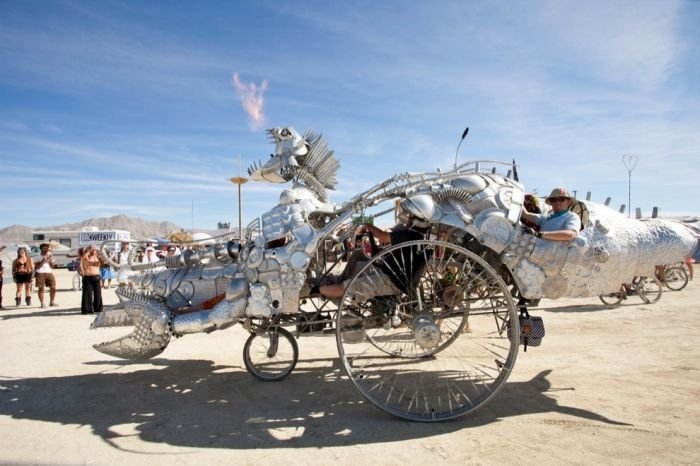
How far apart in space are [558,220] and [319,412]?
3190 mm

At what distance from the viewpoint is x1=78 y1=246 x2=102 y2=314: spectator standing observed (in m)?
10.9

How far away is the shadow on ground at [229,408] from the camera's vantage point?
415cm

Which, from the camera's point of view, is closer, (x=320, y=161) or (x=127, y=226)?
(x=320, y=161)

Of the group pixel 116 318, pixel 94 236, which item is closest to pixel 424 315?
pixel 116 318

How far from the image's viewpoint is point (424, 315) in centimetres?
465

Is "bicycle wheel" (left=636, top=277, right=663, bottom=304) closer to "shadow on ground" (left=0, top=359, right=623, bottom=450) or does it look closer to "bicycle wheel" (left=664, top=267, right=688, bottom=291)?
"bicycle wheel" (left=664, top=267, right=688, bottom=291)

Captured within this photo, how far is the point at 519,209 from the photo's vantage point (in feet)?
15.2

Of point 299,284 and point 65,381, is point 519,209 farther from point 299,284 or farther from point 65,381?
point 65,381

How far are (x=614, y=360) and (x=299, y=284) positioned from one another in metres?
4.63

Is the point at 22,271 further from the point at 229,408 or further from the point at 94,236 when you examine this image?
the point at 94,236

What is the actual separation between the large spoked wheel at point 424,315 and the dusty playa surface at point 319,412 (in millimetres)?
333

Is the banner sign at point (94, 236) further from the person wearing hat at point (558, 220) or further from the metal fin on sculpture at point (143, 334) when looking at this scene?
the person wearing hat at point (558, 220)

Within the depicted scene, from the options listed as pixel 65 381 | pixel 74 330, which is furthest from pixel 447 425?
pixel 74 330

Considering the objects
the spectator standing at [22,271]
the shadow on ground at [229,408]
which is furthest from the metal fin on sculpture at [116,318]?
the spectator standing at [22,271]
